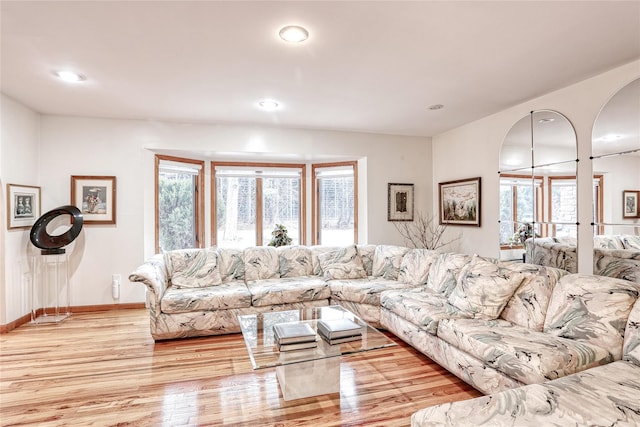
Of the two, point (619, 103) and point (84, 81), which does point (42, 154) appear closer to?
point (84, 81)

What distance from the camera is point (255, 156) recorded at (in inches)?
198

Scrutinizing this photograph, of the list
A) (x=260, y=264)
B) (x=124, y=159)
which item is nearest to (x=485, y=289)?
(x=260, y=264)

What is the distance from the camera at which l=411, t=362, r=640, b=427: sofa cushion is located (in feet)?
4.54

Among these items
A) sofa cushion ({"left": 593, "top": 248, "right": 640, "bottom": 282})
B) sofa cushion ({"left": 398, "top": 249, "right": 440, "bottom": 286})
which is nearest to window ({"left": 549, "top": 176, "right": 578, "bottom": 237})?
sofa cushion ({"left": 593, "top": 248, "right": 640, "bottom": 282})

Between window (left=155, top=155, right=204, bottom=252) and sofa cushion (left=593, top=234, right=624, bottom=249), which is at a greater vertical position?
window (left=155, top=155, right=204, bottom=252)

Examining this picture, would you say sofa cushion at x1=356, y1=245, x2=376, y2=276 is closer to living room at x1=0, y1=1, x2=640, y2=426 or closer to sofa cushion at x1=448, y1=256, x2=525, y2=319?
living room at x1=0, y1=1, x2=640, y2=426

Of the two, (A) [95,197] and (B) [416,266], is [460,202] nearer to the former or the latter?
(B) [416,266]

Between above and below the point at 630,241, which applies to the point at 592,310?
below

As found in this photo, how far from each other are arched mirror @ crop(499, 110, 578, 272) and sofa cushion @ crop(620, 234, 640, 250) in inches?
14.9

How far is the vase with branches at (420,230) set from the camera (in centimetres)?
521

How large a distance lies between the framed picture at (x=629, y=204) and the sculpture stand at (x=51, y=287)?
19.2 ft

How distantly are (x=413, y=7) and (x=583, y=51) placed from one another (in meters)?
1.55

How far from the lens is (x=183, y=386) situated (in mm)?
2443

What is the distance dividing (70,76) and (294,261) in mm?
2997
